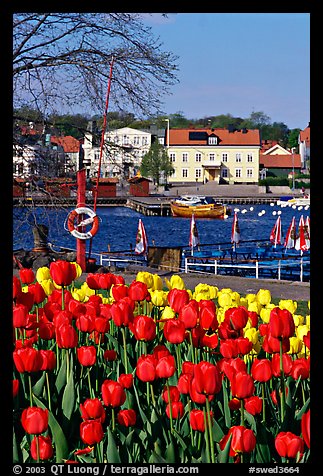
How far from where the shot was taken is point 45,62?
12328 mm

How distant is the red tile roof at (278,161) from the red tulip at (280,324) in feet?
304

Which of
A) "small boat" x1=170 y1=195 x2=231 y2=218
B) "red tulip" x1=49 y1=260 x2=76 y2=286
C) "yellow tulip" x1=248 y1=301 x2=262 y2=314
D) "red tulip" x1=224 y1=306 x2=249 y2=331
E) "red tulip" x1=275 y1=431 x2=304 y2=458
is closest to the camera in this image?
"red tulip" x1=275 y1=431 x2=304 y2=458

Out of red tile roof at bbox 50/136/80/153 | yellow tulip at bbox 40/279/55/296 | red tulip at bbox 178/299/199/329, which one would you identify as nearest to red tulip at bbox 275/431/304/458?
red tulip at bbox 178/299/199/329

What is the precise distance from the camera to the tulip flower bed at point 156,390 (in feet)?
8.57

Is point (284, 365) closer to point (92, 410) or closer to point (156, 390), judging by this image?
point (156, 390)

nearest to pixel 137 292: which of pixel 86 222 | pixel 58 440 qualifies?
pixel 58 440

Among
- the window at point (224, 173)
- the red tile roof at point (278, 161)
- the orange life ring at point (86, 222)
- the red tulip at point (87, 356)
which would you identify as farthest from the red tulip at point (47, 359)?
the red tile roof at point (278, 161)

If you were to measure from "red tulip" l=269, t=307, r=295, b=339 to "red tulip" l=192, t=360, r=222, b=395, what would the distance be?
2.04 ft

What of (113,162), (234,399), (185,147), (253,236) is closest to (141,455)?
(234,399)

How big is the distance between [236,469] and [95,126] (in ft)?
40.7

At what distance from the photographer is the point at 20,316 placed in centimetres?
342

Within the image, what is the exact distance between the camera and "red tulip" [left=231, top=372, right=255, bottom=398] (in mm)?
2635

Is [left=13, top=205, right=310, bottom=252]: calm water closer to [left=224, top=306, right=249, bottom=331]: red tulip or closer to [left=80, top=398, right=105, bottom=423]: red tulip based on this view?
[left=224, top=306, right=249, bottom=331]: red tulip

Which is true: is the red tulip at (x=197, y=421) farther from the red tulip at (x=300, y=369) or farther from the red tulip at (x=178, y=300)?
the red tulip at (x=178, y=300)
